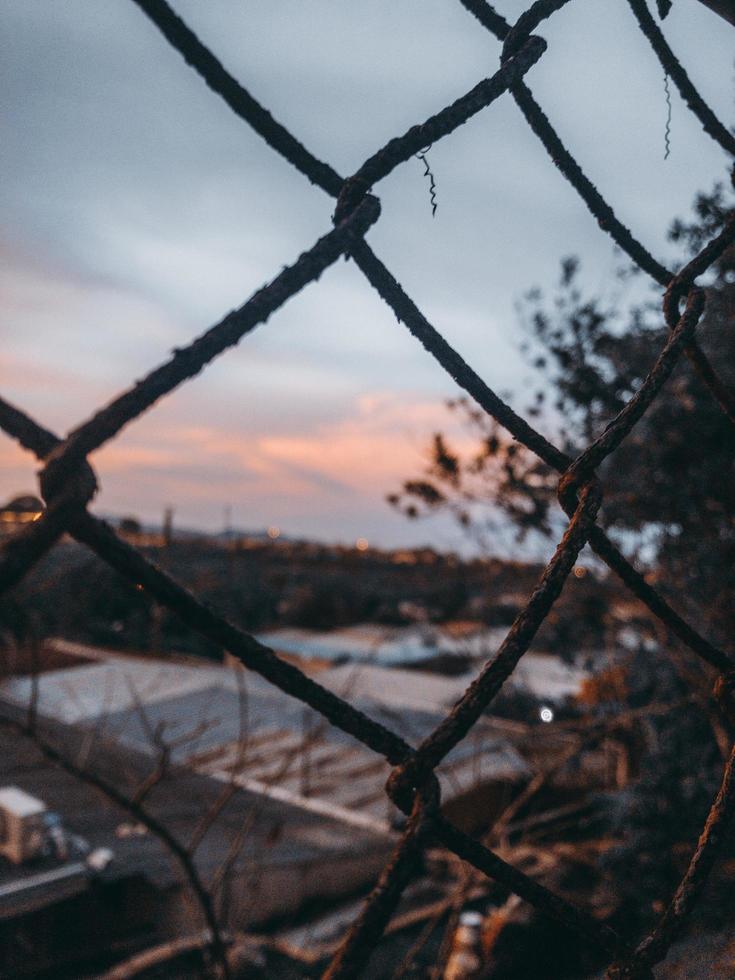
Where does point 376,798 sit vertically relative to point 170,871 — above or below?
above

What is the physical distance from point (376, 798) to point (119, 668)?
5.66m

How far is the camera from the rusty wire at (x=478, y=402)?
39cm

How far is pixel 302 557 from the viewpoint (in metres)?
Answer: 20.2

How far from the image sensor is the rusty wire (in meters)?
0.39

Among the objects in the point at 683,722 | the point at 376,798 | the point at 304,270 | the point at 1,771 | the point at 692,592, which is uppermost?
the point at 692,592

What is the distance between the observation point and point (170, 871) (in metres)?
5.79

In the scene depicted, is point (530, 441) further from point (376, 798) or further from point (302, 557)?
point (302, 557)

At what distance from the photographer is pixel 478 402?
2.19ft

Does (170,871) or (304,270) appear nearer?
(304,270)

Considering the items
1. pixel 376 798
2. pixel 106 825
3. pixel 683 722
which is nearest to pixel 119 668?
pixel 106 825

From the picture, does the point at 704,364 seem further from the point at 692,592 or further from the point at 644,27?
the point at 692,592

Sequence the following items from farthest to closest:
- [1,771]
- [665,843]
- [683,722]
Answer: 1. [1,771]
2. [683,722]
3. [665,843]

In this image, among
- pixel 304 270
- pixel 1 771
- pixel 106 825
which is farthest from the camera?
pixel 1 771

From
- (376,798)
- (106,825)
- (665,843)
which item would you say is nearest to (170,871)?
(106,825)
